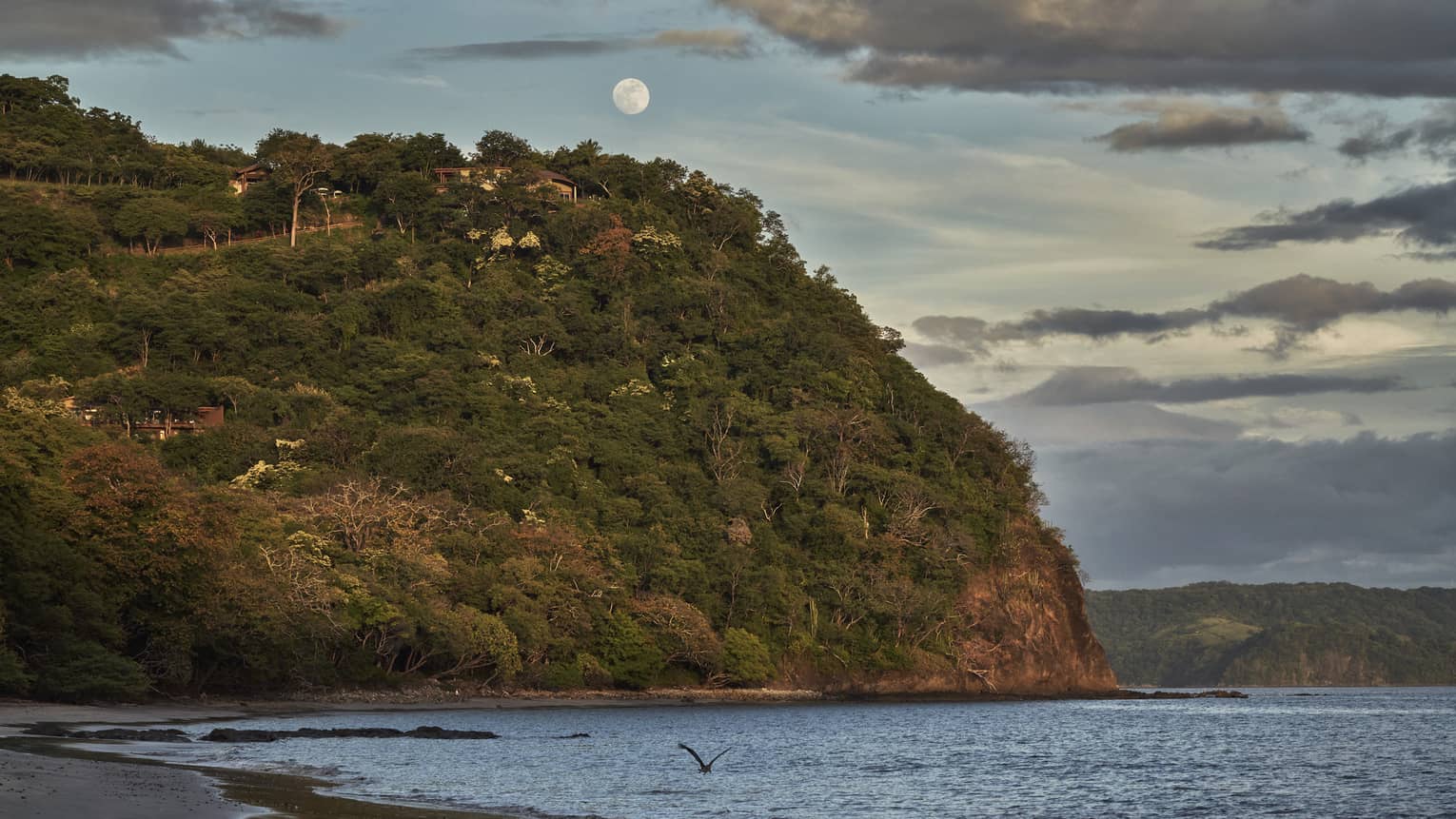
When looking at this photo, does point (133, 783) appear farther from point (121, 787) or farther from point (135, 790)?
point (135, 790)

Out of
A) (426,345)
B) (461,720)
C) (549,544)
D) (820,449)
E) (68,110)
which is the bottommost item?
(461,720)

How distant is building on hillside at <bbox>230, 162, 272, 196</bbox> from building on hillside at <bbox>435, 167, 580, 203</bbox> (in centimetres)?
2113

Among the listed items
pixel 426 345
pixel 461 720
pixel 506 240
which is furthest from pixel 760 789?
pixel 506 240

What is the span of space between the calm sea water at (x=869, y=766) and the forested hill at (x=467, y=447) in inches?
339

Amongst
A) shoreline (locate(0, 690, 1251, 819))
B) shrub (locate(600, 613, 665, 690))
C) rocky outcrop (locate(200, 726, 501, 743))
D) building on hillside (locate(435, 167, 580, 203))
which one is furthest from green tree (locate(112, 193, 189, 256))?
rocky outcrop (locate(200, 726, 501, 743))

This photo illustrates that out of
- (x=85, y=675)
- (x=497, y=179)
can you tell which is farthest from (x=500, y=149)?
(x=85, y=675)

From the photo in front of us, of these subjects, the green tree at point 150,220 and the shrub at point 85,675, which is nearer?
the shrub at point 85,675

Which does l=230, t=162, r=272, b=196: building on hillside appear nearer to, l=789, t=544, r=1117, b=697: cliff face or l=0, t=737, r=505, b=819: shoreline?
l=789, t=544, r=1117, b=697: cliff face

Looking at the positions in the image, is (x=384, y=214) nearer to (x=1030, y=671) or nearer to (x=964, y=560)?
(x=964, y=560)

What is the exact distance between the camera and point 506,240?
15050cm

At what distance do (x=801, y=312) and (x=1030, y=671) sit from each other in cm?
4808

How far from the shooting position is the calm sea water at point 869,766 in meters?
40.5

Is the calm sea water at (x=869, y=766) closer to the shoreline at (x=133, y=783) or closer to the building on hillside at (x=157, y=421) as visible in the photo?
the shoreline at (x=133, y=783)

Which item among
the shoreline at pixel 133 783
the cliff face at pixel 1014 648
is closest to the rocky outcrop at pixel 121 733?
the shoreline at pixel 133 783
